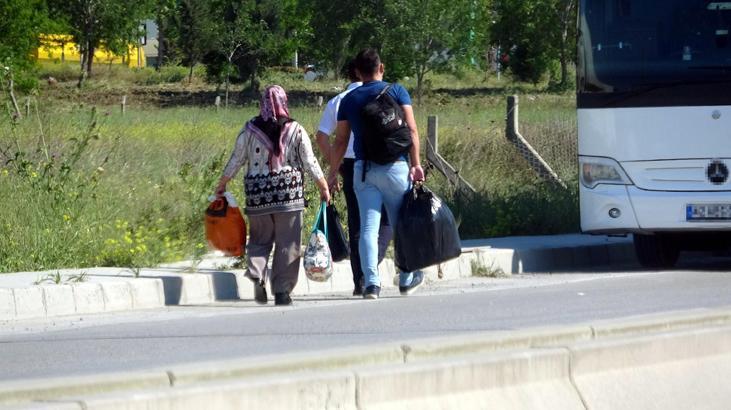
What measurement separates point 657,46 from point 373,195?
12.7 feet

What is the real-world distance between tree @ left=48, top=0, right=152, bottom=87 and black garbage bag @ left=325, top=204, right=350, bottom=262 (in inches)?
2533

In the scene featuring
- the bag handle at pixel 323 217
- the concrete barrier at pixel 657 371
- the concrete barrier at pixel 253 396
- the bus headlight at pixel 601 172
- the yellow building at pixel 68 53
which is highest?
the yellow building at pixel 68 53

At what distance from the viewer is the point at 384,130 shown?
415 inches

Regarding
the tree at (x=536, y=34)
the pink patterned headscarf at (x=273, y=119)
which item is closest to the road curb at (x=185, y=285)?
the pink patterned headscarf at (x=273, y=119)

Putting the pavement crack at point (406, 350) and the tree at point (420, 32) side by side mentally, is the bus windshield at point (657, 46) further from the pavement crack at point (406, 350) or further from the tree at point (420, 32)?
the tree at point (420, 32)

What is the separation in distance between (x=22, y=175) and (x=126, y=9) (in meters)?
64.2

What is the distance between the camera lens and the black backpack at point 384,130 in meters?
10.6

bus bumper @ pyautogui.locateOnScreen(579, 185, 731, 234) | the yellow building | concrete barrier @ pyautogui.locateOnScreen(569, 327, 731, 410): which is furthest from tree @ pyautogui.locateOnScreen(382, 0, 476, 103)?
concrete barrier @ pyautogui.locateOnScreen(569, 327, 731, 410)

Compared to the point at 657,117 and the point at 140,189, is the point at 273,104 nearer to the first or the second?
the point at 657,117

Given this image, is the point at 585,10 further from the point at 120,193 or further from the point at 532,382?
the point at 532,382

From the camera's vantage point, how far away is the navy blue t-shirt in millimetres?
10633

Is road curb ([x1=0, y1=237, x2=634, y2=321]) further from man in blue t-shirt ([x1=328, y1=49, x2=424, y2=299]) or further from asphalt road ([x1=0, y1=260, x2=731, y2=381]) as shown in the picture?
man in blue t-shirt ([x1=328, y1=49, x2=424, y2=299])

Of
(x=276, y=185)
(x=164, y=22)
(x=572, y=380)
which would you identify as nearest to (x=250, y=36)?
(x=164, y=22)

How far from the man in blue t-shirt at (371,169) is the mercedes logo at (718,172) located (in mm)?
3538
